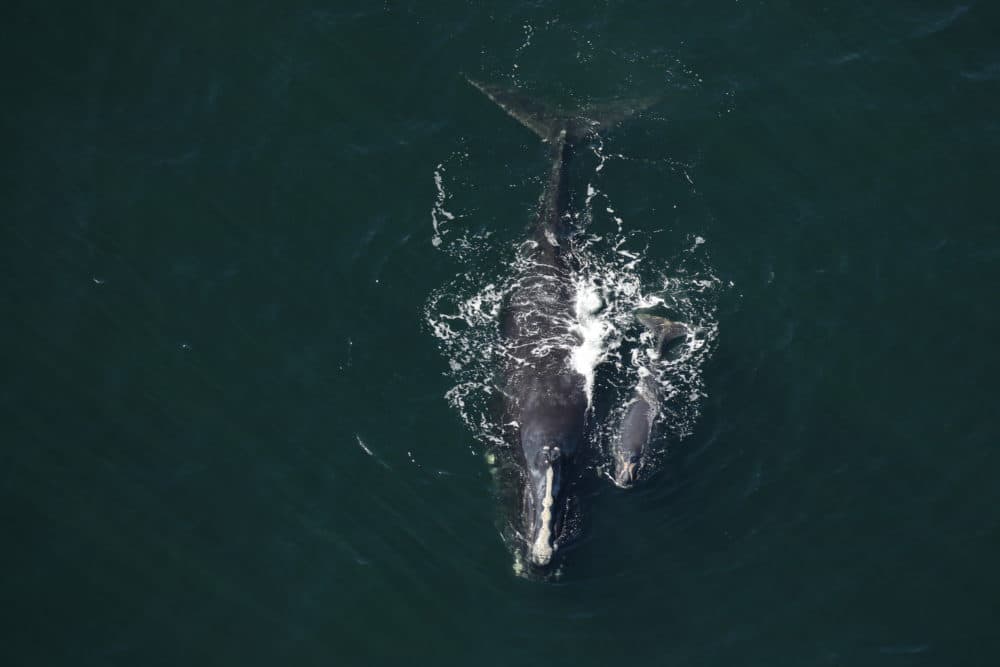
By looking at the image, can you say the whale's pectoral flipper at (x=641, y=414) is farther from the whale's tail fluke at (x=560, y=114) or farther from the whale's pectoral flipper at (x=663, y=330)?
the whale's tail fluke at (x=560, y=114)

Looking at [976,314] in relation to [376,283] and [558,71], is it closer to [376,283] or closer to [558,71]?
[558,71]

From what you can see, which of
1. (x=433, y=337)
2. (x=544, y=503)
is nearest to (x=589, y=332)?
(x=433, y=337)

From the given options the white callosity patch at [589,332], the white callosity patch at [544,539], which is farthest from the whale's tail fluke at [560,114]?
the white callosity patch at [544,539]

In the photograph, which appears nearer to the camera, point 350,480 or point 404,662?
point 404,662

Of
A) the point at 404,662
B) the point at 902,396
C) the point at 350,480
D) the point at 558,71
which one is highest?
the point at 558,71

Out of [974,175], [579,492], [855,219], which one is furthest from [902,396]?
[579,492]

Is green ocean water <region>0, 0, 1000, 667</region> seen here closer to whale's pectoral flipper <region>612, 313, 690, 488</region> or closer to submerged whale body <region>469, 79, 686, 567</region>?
submerged whale body <region>469, 79, 686, 567</region>
